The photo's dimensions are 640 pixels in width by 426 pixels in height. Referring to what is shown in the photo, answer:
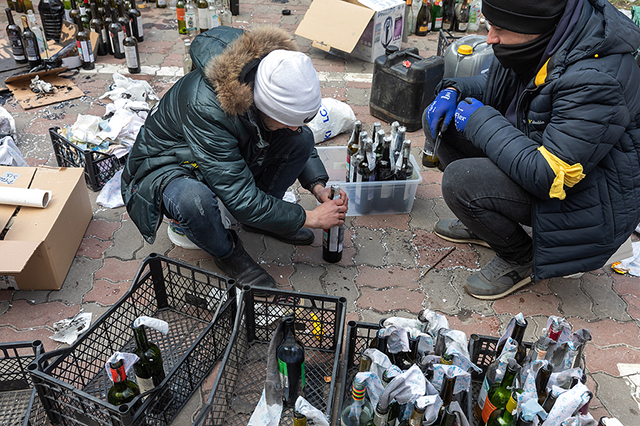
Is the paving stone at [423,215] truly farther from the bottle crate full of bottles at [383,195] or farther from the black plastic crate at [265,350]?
the black plastic crate at [265,350]

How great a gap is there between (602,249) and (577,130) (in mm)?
670

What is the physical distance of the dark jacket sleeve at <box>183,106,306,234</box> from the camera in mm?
2307

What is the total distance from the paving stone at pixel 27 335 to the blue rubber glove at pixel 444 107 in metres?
2.30

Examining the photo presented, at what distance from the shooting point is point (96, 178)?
344 centimetres

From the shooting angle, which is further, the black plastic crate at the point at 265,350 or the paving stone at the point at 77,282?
the paving stone at the point at 77,282

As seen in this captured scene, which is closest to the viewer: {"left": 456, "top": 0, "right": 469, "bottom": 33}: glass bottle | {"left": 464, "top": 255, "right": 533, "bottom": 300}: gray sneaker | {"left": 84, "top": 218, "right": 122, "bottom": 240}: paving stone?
{"left": 464, "top": 255, "right": 533, "bottom": 300}: gray sneaker

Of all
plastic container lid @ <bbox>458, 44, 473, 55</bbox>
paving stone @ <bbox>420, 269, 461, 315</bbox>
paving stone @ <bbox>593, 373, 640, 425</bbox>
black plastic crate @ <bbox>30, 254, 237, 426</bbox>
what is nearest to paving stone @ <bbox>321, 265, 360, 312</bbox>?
paving stone @ <bbox>420, 269, 461, 315</bbox>

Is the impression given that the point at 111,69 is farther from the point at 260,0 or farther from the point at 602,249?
the point at 602,249

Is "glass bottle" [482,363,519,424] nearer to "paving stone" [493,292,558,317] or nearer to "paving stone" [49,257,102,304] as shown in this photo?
"paving stone" [493,292,558,317]

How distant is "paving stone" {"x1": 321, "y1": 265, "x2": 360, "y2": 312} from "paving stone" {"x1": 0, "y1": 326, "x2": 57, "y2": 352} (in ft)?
4.70

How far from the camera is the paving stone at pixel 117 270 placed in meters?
2.87

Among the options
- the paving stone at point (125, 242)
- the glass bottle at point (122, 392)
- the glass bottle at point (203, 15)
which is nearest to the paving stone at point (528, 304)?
the glass bottle at point (122, 392)

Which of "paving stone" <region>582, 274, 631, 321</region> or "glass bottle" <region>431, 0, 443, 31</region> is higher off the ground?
"glass bottle" <region>431, 0, 443, 31</region>

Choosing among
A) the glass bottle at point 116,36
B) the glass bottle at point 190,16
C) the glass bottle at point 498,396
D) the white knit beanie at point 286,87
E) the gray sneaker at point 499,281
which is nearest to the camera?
the glass bottle at point 498,396
